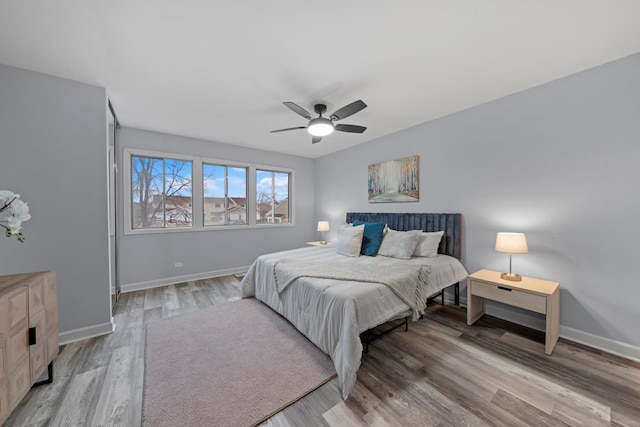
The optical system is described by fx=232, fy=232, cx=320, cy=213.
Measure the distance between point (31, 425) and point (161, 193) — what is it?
11.0 feet

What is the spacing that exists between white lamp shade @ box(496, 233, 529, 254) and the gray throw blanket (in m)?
0.77

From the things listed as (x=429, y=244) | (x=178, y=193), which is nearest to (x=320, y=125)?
(x=429, y=244)

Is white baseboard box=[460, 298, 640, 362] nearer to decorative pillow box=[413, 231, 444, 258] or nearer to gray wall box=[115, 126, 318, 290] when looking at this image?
decorative pillow box=[413, 231, 444, 258]

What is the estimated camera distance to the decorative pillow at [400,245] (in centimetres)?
321

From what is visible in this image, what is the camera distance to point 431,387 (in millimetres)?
1733

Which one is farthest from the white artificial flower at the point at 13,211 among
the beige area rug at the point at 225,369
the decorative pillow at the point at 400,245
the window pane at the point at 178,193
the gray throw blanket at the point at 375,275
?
the decorative pillow at the point at 400,245

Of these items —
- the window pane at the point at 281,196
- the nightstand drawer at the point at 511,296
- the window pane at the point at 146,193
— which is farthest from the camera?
the window pane at the point at 281,196

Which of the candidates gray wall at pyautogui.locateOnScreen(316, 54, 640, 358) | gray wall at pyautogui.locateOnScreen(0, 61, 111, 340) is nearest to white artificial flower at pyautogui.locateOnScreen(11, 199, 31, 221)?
gray wall at pyautogui.locateOnScreen(0, 61, 111, 340)

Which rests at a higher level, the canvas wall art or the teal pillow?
the canvas wall art

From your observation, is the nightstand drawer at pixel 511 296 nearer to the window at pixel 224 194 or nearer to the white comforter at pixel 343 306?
the white comforter at pixel 343 306

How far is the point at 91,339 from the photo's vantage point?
2.39 meters

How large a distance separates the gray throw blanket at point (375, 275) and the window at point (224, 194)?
240 centimetres

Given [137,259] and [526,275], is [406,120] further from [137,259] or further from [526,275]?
[137,259]

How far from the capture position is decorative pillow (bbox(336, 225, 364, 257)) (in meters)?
3.41
